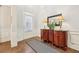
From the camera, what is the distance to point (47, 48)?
2131mm

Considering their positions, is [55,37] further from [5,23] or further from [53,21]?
[5,23]

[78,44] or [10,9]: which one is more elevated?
[10,9]

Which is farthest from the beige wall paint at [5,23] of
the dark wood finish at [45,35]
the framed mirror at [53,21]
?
the framed mirror at [53,21]

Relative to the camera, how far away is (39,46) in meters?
2.18

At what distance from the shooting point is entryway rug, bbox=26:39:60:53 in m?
2.10

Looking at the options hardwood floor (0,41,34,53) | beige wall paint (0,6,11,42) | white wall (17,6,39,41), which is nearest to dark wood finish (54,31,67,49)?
white wall (17,6,39,41)

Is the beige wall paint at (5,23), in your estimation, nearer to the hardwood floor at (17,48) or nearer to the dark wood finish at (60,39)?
the hardwood floor at (17,48)

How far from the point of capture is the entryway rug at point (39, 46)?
6.89ft

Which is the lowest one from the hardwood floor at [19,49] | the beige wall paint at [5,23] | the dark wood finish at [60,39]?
the hardwood floor at [19,49]

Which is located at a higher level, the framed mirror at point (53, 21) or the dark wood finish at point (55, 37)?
the framed mirror at point (53, 21)

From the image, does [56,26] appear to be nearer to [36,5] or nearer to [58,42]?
[58,42]
